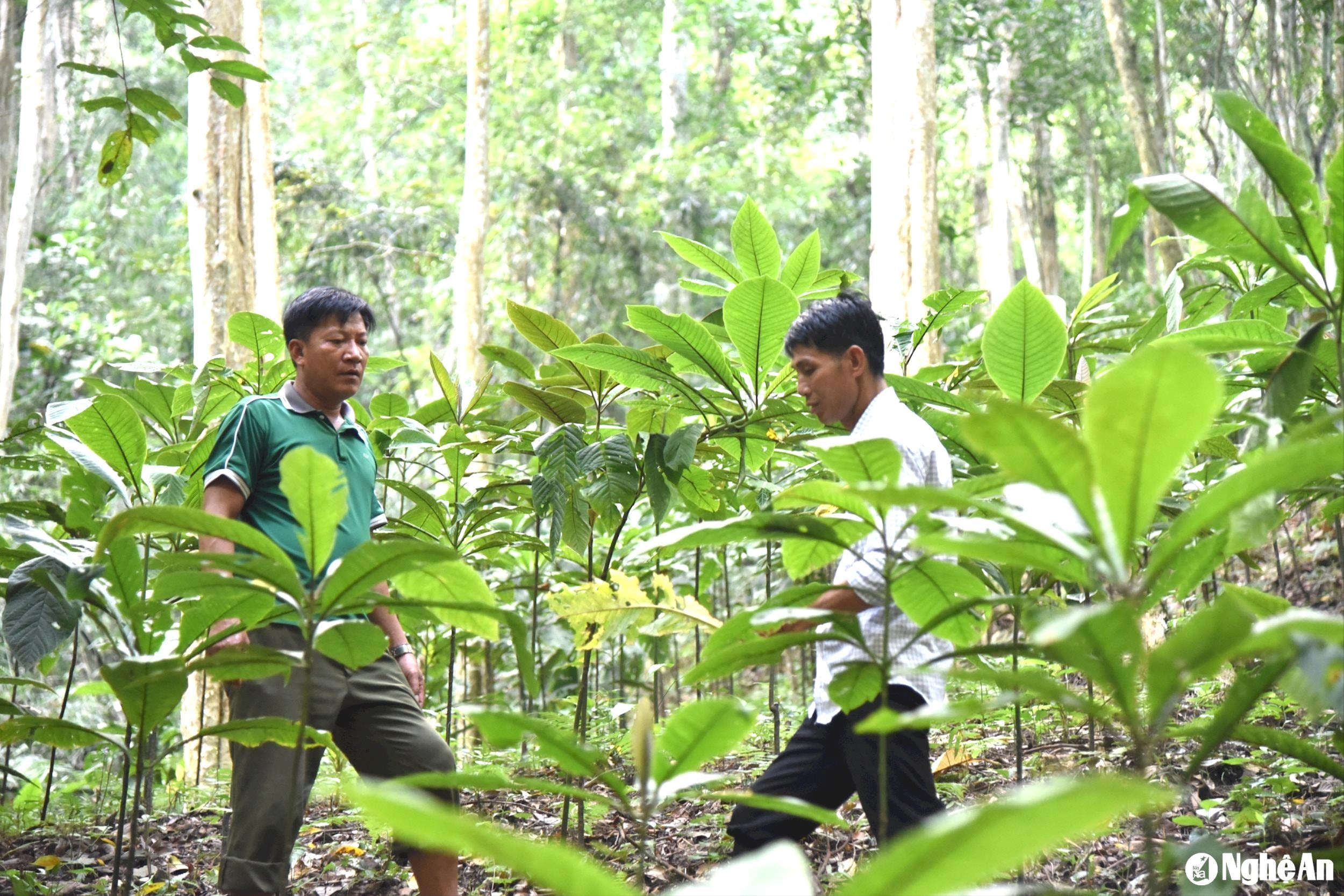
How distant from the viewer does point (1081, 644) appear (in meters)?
1.34

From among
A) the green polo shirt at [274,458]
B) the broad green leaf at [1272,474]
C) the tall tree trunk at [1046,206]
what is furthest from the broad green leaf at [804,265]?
the tall tree trunk at [1046,206]

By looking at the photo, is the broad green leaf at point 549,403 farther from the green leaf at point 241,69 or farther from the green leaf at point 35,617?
the green leaf at point 35,617

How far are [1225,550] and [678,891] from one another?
103 cm

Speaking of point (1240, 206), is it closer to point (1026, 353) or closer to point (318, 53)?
point (1026, 353)

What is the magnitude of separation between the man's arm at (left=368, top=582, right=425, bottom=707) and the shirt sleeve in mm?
436

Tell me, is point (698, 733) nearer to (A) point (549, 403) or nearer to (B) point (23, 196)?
(A) point (549, 403)

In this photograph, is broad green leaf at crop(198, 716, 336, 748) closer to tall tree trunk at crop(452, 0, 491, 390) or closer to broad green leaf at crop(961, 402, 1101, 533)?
broad green leaf at crop(961, 402, 1101, 533)

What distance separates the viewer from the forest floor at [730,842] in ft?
8.62

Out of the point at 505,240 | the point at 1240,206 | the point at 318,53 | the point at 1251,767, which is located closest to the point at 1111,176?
the point at 505,240

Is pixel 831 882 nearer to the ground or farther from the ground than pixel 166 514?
nearer to the ground

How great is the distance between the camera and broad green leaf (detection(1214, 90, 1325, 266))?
164 centimetres

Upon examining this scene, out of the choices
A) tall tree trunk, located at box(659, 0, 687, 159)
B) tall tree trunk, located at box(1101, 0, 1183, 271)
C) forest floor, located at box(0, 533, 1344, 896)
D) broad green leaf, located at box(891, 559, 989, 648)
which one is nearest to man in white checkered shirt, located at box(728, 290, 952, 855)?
broad green leaf, located at box(891, 559, 989, 648)

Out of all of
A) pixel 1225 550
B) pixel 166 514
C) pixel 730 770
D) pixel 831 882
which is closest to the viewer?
pixel 1225 550

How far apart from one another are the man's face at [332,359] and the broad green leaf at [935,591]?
1.58m
